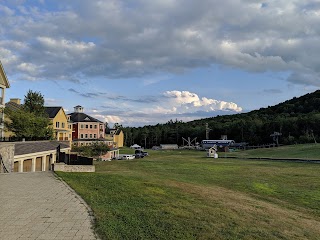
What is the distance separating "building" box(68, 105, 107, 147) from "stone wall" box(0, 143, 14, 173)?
46.3m

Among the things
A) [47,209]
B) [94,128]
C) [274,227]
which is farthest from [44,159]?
[94,128]

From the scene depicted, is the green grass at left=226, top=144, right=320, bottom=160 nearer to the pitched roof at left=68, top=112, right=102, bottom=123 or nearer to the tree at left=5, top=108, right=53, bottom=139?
the pitched roof at left=68, top=112, right=102, bottom=123

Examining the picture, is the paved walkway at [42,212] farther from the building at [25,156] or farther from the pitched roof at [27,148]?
the pitched roof at [27,148]

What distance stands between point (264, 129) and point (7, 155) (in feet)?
348

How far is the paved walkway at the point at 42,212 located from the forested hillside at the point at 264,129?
8746 centimetres

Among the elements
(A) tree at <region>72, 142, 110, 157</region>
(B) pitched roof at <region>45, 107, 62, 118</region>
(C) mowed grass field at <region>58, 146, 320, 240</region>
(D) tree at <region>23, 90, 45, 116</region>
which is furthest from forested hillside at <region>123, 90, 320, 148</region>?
(C) mowed grass field at <region>58, 146, 320, 240</region>

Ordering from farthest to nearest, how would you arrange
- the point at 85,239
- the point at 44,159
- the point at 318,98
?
the point at 318,98 < the point at 44,159 < the point at 85,239

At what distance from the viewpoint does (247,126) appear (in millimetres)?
122000

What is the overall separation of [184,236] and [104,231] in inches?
83.1

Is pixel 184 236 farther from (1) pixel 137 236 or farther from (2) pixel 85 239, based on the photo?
(2) pixel 85 239

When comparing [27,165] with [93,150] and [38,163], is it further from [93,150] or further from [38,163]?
[93,150]

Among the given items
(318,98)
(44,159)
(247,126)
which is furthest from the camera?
(318,98)

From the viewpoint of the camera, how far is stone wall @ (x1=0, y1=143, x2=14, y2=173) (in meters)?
20.4

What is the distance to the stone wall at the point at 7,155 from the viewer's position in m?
20.4
